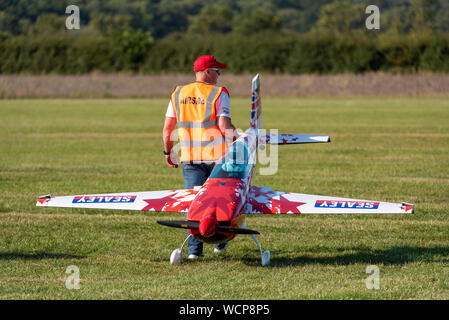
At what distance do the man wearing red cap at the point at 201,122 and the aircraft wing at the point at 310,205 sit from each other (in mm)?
664

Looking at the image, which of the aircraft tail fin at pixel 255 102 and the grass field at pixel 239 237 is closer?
the grass field at pixel 239 237

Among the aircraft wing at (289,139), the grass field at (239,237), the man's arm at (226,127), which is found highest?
the man's arm at (226,127)

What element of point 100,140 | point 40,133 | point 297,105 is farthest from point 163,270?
point 297,105

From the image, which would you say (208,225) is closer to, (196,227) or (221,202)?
(196,227)

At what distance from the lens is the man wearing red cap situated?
8.30m

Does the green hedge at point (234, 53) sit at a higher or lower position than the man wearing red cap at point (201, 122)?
higher

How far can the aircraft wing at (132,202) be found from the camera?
820cm

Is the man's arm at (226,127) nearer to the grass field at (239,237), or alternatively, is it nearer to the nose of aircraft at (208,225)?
the nose of aircraft at (208,225)

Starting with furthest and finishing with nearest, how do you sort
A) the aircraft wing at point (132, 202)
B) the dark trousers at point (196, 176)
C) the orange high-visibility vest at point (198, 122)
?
the dark trousers at point (196, 176), the orange high-visibility vest at point (198, 122), the aircraft wing at point (132, 202)

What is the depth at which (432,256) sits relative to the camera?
8.68 meters

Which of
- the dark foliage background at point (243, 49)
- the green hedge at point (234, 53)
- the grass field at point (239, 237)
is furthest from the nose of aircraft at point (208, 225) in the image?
the green hedge at point (234, 53)

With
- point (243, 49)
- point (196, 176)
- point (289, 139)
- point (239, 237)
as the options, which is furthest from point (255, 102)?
point (243, 49)

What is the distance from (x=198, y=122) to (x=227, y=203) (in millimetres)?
1170

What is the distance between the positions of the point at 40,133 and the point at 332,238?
61.1ft
